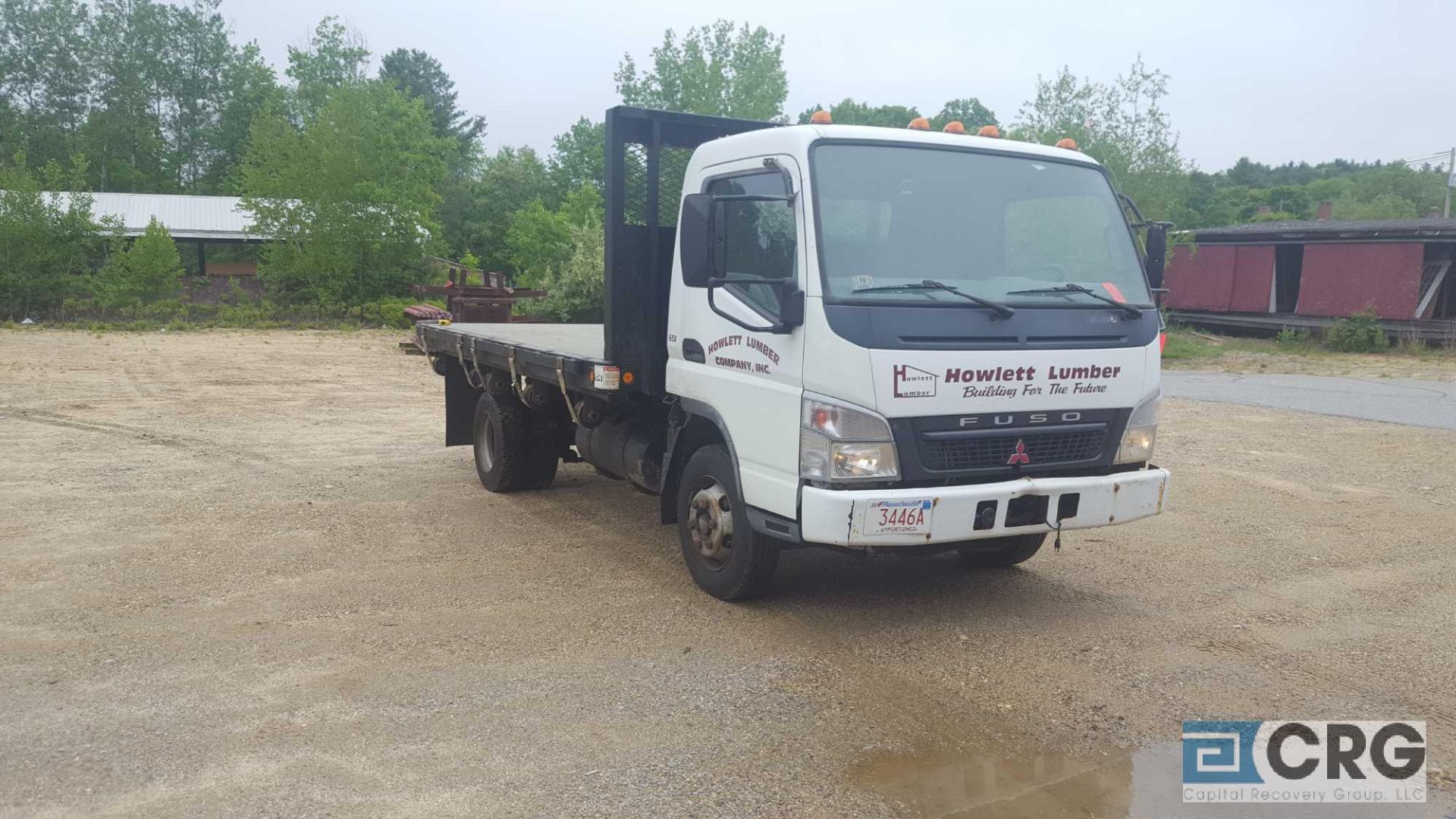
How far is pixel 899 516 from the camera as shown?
4992 millimetres

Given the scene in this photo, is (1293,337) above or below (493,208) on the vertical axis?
below

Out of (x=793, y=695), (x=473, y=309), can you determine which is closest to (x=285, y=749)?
(x=793, y=695)

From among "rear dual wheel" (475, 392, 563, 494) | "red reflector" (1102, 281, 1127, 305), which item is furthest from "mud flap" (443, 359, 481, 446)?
"red reflector" (1102, 281, 1127, 305)

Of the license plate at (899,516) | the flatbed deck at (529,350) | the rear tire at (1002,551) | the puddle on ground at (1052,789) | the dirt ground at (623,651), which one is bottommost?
the puddle on ground at (1052,789)

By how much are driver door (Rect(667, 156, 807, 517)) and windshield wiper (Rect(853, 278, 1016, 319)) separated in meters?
0.37

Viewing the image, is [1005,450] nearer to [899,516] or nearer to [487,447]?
[899,516]

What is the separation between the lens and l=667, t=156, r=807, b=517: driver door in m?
5.26

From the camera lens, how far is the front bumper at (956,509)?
4.97m

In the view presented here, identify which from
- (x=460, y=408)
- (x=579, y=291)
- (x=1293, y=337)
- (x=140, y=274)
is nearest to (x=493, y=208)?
(x=140, y=274)

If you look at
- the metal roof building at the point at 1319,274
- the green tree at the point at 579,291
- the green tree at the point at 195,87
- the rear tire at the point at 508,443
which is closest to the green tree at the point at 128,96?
the green tree at the point at 195,87

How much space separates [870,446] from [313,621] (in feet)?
9.62

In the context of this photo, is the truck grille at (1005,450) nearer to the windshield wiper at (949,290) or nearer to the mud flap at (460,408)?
the windshield wiper at (949,290)

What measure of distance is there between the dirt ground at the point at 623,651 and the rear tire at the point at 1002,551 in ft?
0.36

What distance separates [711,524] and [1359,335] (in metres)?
25.3
